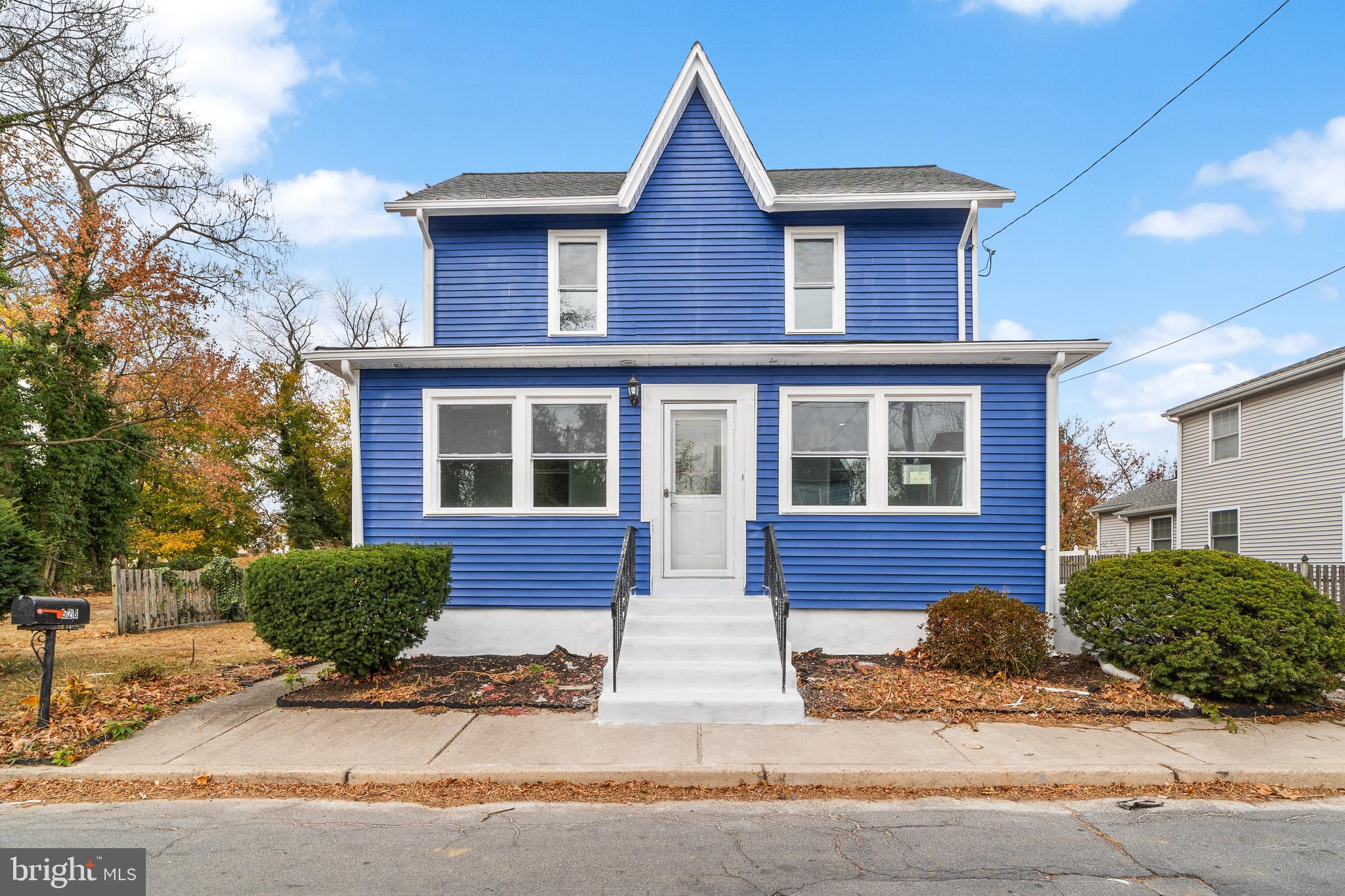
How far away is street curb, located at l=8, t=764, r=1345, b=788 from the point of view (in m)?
5.04

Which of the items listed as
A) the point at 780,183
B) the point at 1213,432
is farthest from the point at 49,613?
the point at 1213,432

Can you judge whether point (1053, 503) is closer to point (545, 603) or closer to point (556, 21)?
point (545, 603)

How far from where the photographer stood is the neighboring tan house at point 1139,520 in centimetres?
2422

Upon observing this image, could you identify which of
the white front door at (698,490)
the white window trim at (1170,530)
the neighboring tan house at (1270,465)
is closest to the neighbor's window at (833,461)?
the white front door at (698,490)

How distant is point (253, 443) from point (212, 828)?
23.9 metres

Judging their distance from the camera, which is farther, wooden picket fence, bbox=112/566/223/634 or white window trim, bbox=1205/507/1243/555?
white window trim, bbox=1205/507/1243/555

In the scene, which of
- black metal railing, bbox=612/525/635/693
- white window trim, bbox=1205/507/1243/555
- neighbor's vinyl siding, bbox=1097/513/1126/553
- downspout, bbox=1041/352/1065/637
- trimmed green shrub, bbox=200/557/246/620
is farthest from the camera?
neighbor's vinyl siding, bbox=1097/513/1126/553

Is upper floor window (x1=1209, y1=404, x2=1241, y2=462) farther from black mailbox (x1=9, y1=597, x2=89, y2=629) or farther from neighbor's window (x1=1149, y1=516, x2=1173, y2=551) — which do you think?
black mailbox (x1=9, y1=597, x2=89, y2=629)

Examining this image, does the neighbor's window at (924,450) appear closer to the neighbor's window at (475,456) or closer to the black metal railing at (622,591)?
the black metal railing at (622,591)

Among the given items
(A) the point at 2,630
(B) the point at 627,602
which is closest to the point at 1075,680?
(B) the point at 627,602

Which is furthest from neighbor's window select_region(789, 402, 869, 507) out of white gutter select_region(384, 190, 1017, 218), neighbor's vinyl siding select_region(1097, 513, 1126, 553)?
neighbor's vinyl siding select_region(1097, 513, 1126, 553)

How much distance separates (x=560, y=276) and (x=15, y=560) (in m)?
7.57

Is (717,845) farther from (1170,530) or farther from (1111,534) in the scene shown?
(1111,534)

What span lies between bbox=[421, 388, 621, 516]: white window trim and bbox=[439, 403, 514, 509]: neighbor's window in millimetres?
74
